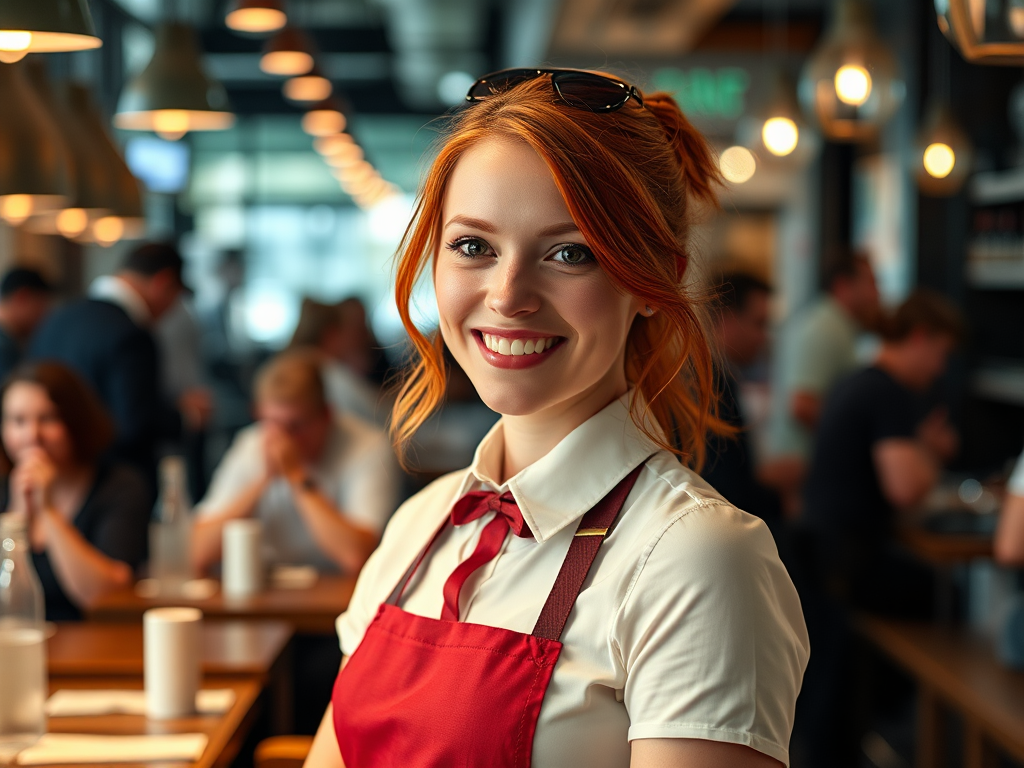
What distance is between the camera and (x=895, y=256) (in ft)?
23.8

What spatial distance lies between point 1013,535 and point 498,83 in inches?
89.8

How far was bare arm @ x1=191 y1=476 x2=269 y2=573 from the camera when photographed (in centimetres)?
369

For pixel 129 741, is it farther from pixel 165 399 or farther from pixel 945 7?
pixel 165 399

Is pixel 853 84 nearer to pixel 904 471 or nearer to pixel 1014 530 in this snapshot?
pixel 904 471

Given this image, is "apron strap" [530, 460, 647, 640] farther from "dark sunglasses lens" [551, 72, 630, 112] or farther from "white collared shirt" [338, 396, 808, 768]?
"dark sunglasses lens" [551, 72, 630, 112]

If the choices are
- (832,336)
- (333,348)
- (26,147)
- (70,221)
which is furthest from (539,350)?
(832,336)

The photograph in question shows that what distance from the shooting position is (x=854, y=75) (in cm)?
395

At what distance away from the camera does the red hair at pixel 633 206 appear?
4.39 ft

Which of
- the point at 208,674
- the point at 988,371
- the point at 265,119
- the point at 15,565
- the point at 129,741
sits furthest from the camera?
the point at 265,119

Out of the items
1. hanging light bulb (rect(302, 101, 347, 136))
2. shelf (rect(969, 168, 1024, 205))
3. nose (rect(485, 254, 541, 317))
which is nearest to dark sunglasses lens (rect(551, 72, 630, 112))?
nose (rect(485, 254, 541, 317))

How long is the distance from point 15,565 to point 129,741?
0.43m

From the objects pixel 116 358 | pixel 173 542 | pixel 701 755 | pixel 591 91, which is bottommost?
pixel 173 542

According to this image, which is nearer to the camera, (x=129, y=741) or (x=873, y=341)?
(x=129, y=741)

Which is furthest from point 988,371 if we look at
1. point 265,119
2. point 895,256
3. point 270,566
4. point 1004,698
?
point 265,119
